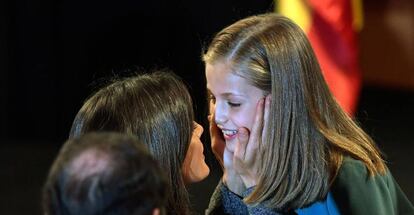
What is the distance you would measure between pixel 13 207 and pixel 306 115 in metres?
2.29

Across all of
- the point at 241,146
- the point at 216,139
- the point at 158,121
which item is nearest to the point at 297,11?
the point at 216,139

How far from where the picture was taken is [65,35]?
14.4 feet

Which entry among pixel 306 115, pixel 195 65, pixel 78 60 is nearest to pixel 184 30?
pixel 195 65

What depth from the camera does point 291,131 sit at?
1.82 m

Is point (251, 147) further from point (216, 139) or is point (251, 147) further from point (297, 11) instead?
point (297, 11)

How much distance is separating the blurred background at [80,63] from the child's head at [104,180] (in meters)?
2.34

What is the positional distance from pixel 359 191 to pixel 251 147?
257 millimetres

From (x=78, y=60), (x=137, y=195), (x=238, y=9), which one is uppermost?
(x=137, y=195)

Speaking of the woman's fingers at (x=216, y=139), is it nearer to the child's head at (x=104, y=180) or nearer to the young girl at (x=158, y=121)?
the young girl at (x=158, y=121)

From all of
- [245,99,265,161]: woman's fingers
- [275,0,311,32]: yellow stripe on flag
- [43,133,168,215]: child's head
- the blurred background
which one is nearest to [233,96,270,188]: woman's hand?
[245,99,265,161]: woman's fingers

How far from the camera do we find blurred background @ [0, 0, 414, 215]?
3967 millimetres

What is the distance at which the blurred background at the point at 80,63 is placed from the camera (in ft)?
13.0

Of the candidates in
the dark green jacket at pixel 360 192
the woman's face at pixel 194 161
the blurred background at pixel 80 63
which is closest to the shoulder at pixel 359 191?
the dark green jacket at pixel 360 192

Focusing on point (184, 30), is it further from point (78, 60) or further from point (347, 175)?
point (347, 175)
